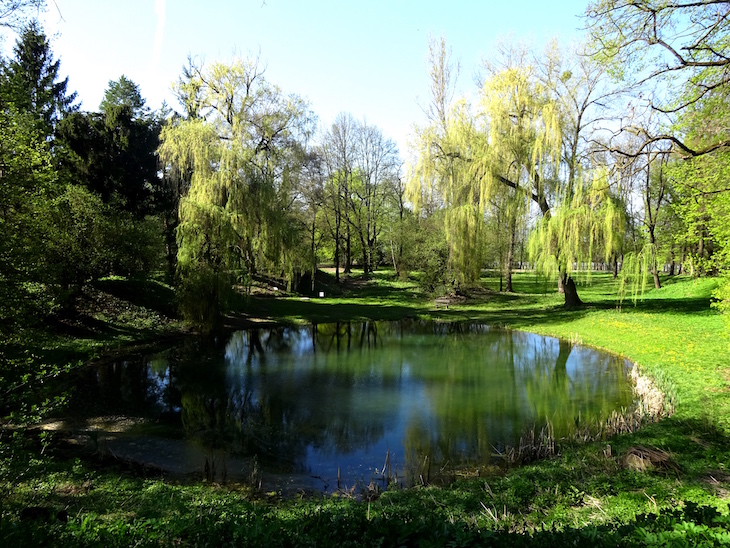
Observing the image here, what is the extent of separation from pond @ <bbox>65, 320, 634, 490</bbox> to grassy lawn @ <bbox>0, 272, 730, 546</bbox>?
956 mm

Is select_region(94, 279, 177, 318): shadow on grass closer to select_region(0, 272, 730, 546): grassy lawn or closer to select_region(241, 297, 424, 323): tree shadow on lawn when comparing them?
select_region(241, 297, 424, 323): tree shadow on lawn

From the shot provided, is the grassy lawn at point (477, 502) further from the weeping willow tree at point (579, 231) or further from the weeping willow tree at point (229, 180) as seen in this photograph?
the weeping willow tree at point (229, 180)

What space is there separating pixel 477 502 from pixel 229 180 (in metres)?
16.5

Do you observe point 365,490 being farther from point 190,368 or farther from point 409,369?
point 190,368

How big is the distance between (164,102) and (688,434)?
41056 mm

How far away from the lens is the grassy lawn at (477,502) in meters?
3.01

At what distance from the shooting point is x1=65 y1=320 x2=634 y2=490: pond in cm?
705

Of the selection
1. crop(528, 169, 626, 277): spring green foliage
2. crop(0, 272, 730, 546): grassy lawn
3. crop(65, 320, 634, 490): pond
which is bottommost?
crop(65, 320, 634, 490): pond

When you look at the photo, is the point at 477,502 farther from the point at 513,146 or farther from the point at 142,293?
the point at 142,293

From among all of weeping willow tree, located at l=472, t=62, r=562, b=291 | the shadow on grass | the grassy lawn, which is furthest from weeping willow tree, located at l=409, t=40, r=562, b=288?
the shadow on grass

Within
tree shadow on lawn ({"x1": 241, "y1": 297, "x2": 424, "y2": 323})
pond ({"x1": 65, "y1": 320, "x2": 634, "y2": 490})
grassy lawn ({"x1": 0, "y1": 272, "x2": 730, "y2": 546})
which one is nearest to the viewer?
grassy lawn ({"x1": 0, "y1": 272, "x2": 730, "y2": 546})

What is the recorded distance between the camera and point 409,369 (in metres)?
12.8

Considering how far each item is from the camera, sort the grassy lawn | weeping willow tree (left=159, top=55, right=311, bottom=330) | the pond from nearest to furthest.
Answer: the grassy lawn
the pond
weeping willow tree (left=159, top=55, right=311, bottom=330)

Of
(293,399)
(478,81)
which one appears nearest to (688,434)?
(293,399)
